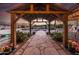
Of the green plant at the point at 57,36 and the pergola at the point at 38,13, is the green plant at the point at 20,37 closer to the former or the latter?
the pergola at the point at 38,13

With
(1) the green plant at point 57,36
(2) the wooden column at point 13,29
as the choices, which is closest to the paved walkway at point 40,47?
(1) the green plant at point 57,36

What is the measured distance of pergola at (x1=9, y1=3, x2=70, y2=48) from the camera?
3.79 meters

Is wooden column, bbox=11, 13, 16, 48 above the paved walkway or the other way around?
above

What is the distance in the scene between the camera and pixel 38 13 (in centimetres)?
380

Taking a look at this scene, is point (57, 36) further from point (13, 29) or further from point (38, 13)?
point (13, 29)

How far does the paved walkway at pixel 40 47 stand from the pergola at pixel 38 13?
0.18 metres

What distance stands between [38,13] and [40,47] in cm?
67

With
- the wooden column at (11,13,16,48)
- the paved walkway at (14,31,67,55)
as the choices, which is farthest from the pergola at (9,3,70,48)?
the paved walkway at (14,31,67,55)

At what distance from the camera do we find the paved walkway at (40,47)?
3.84 m

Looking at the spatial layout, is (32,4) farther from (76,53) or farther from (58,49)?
(76,53)

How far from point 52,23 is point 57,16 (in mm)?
166

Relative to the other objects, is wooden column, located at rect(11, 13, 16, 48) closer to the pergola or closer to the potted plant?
the pergola

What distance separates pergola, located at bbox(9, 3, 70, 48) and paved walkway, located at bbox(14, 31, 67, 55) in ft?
0.58

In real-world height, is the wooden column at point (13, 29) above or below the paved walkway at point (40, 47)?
above
